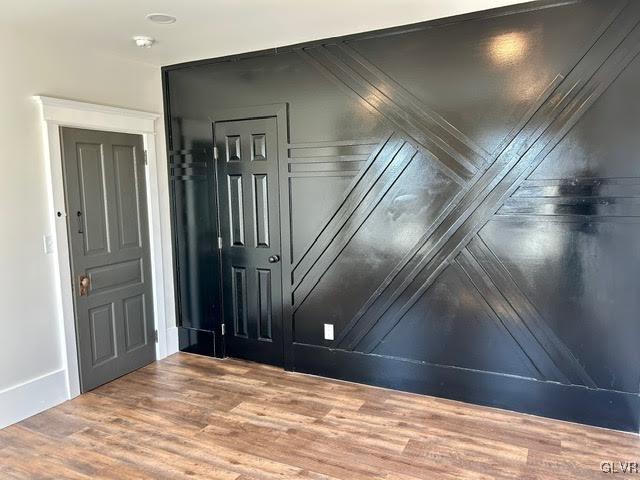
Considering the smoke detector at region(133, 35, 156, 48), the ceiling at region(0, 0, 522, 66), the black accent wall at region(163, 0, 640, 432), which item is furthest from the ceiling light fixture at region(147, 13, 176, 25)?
the black accent wall at region(163, 0, 640, 432)

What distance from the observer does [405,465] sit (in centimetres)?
260

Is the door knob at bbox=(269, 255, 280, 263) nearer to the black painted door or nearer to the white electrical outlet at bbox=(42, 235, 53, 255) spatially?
the black painted door

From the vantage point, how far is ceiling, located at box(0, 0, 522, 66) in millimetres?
2775

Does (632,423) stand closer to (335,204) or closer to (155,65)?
(335,204)

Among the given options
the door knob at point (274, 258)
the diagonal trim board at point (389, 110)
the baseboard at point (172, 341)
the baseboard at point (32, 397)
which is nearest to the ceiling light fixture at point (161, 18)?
the diagonal trim board at point (389, 110)

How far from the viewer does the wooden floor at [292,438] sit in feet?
8.45

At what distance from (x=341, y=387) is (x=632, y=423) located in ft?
6.05

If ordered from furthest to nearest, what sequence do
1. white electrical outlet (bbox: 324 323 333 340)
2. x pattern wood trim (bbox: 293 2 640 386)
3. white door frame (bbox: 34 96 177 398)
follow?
white electrical outlet (bbox: 324 323 333 340) < white door frame (bbox: 34 96 177 398) < x pattern wood trim (bbox: 293 2 640 386)

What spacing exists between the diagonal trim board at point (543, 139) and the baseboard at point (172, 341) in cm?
202

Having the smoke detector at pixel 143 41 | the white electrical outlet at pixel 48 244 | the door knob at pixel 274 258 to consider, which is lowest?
the door knob at pixel 274 258

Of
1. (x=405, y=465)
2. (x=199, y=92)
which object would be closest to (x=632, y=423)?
(x=405, y=465)

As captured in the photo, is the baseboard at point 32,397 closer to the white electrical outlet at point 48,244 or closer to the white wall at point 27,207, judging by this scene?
the white wall at point 27,207

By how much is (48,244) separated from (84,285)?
0.41m

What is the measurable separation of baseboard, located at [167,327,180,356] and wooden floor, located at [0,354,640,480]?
0.72 m
